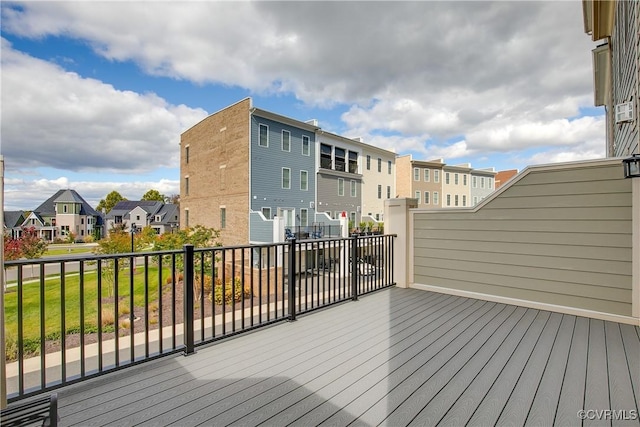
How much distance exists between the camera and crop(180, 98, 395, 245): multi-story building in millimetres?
15109

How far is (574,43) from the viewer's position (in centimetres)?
751

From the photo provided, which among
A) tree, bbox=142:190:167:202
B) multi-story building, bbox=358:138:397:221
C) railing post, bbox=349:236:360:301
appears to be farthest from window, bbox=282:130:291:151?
tree, bbox=142:190:167:202

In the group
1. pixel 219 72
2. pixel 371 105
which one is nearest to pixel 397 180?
pixel 371 105

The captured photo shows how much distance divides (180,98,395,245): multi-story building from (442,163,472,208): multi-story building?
33.9 feet

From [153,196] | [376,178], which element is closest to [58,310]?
[376,178]

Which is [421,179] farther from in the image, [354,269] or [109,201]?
[109,201]

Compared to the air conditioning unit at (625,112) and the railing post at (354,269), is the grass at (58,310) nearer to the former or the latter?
the railing post at (354,269)

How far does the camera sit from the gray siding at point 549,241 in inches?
125

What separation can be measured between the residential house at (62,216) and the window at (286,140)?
1346 inches

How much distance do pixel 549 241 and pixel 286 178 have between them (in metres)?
14.1

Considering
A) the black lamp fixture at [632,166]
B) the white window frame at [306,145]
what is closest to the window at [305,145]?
the white window frame at [306,145]

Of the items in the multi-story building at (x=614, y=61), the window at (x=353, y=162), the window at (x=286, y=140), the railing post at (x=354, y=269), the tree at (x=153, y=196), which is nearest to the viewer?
the multi-story building at (x=614, y=61)

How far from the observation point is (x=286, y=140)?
16578 millimetres

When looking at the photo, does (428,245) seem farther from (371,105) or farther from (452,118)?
(452,118)
